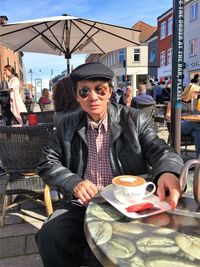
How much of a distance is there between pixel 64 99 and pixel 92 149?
1.83 metres

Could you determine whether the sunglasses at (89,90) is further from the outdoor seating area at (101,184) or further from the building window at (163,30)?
the building window at (163,30)

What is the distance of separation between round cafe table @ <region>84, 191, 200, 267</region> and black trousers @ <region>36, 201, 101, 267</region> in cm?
37

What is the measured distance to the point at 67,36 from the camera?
607cm

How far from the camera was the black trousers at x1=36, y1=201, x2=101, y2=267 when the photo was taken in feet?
5.14

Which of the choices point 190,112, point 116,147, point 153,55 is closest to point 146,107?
point 190,112

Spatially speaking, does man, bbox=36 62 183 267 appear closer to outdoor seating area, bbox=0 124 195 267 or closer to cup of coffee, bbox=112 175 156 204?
cup of coffee, bbox=112 175 156 204

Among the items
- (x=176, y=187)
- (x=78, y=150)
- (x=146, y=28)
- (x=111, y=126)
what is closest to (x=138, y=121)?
(x=111, y=126)

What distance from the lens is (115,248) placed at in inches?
38.9

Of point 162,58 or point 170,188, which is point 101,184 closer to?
point 170,188

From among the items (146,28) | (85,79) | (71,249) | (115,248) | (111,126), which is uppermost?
(146,28)

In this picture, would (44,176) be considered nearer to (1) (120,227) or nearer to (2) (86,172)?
(2) (86,172)

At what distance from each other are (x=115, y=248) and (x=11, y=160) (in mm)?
2290

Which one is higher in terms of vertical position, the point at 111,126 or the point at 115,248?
the point at 111,126

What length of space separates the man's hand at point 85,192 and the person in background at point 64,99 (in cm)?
206
